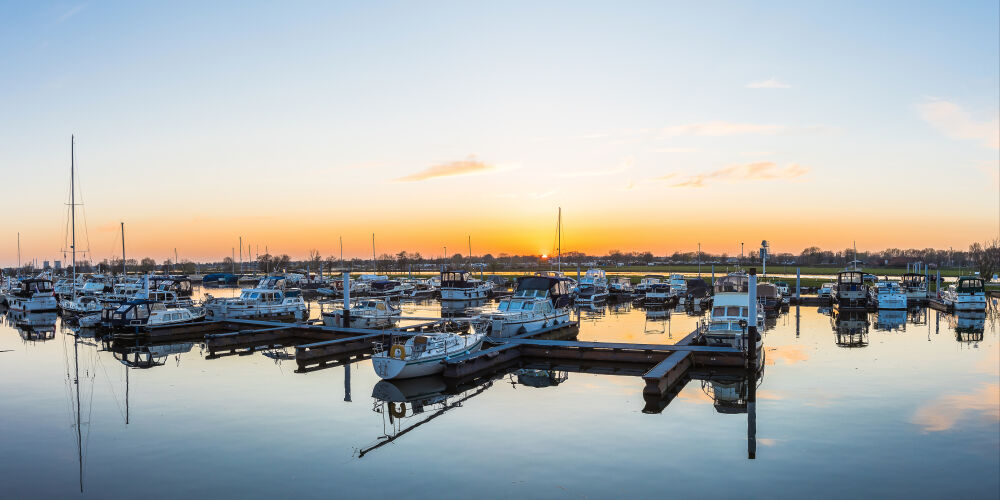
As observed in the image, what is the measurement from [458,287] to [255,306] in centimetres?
2340

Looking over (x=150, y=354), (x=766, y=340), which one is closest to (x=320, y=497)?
(x=150, y=354)

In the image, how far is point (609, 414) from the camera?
1872 cm

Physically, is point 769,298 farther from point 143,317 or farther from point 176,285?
point 176,285

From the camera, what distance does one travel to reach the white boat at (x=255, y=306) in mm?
43000

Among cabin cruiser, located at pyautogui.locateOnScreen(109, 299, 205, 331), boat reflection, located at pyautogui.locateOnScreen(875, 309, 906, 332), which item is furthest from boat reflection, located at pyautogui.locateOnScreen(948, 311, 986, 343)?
cabin cruiser, located at pyautogui.locateOnScreen(109, 299, 205, 331)

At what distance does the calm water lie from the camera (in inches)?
515

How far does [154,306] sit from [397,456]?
31885mm

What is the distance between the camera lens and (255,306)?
44406 mm

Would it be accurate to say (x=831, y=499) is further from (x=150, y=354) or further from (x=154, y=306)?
(x=154, y=306)

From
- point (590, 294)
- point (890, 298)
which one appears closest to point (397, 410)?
point (590, 294)

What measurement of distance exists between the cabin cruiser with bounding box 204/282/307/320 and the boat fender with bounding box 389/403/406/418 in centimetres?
2738

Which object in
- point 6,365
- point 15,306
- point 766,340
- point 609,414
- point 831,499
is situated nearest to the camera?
point 831,499

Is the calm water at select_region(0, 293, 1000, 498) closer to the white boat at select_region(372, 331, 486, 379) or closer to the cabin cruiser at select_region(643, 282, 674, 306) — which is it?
the white boat at select_region(372, 331, 486, 379)

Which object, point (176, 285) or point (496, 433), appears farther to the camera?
point (176, 285)
